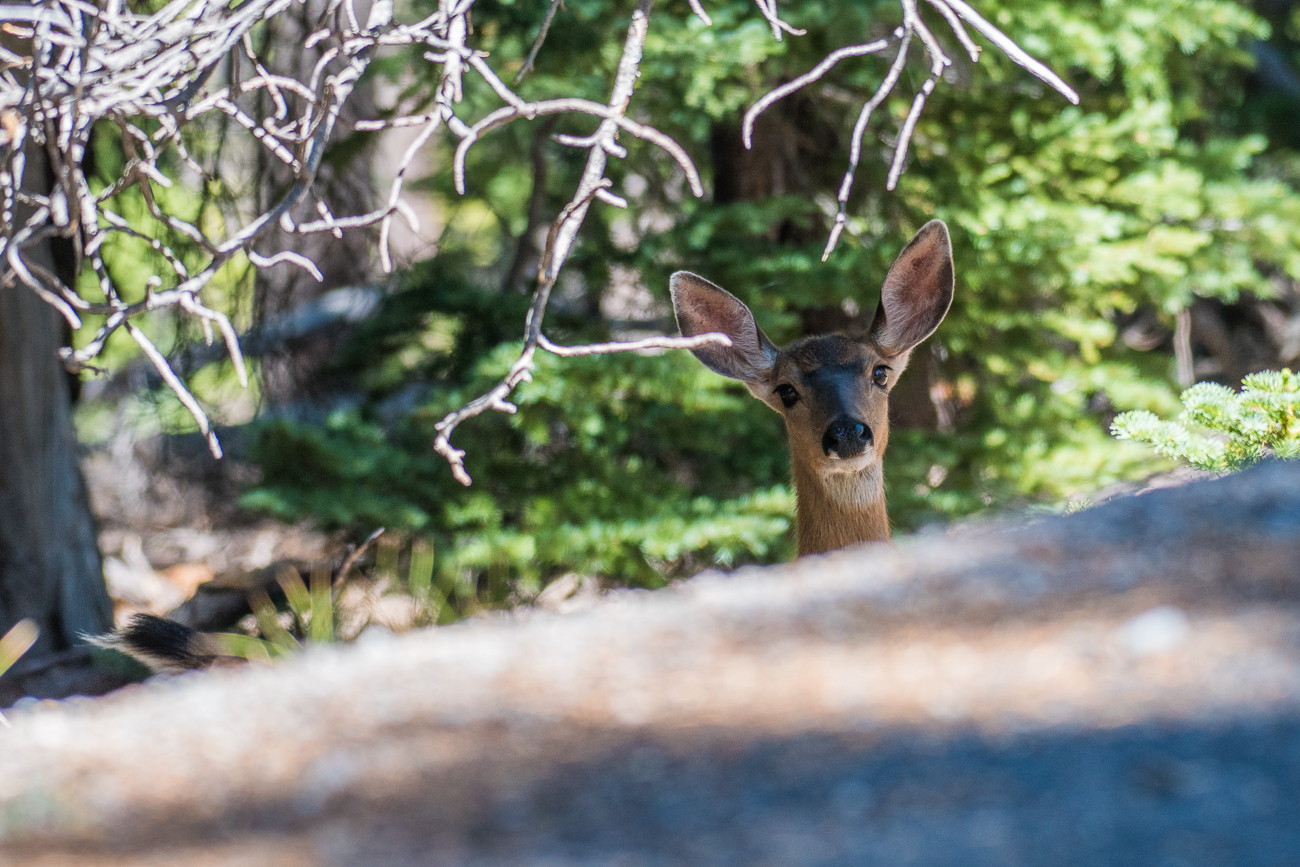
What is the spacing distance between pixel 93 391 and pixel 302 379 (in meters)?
4.00

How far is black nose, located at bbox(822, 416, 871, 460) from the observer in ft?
17.1

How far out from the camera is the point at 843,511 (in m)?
5.48

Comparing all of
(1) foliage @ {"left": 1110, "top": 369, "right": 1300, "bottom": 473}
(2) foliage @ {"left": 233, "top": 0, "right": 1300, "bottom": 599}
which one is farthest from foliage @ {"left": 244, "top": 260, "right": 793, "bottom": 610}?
(1) foliage @ {"left": 1110, "top": 369, "right": 1300, "bottom": 473}

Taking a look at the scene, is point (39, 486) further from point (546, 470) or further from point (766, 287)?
point (766, 287)

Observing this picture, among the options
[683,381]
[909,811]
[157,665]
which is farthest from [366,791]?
[683,381]

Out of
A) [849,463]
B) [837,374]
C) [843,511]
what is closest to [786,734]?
[849,463]

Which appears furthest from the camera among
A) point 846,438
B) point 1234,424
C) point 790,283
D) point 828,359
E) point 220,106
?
point 790,283

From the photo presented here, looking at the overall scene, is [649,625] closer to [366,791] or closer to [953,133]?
[366,791]

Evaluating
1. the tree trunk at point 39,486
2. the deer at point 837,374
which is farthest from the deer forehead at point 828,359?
the tree trunk at point 39,486

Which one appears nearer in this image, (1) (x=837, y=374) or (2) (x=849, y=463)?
(2) (x=849, y=463)

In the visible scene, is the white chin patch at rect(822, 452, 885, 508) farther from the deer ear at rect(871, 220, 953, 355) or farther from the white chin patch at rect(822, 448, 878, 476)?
the deer ear at rect(871, 220, 953, 355)

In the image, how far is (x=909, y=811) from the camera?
1.85 metres

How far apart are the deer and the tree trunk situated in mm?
3333

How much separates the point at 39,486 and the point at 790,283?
162 inches
